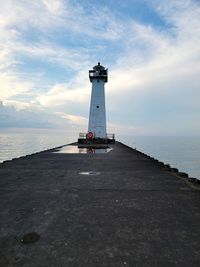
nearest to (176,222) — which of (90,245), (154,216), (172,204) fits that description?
(154,216)

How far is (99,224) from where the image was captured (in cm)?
440

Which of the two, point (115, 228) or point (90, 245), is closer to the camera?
point (90, 245)

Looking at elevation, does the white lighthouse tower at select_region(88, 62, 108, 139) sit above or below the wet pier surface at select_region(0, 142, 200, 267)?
above

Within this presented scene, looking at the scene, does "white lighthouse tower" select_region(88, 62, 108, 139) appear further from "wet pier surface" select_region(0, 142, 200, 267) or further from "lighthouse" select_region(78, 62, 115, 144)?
"wet pier surface" select_region(0, 142, 200, 267)

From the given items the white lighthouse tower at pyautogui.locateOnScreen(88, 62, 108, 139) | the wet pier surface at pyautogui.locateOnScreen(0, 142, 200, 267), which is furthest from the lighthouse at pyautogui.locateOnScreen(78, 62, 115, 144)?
the wet pier surface at pyautogui.locateOnScreen(0, 142, 200, 267)

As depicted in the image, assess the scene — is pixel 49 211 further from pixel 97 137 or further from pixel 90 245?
pixel 97 137

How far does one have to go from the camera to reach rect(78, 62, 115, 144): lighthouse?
109ft

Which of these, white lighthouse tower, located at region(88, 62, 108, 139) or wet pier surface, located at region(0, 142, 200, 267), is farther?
white lighthouse tower, located at region(88, 62, 108, 139)

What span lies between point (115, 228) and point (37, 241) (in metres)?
1.33

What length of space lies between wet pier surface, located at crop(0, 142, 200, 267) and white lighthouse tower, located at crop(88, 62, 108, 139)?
26110 millimetres

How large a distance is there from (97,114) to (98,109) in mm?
737

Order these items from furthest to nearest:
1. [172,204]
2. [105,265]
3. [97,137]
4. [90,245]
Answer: [97,137] < [172,204] < [90,245] < [105,265]

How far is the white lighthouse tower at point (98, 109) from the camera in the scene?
111ft

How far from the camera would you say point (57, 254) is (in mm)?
3334
